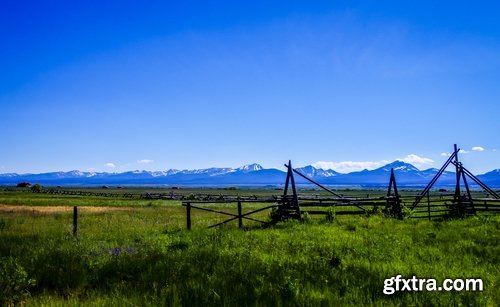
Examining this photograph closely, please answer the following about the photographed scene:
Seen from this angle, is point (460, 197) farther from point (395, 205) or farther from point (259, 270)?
point (259, 270)

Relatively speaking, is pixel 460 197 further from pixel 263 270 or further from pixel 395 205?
pixel 263 270

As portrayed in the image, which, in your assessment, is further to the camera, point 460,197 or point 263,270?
point 460,197

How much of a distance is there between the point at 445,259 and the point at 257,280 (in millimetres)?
5565

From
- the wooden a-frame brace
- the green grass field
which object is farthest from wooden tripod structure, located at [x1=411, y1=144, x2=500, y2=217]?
the green grass field

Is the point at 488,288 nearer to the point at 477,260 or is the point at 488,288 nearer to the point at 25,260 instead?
the point at 477,260

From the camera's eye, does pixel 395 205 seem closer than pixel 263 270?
No

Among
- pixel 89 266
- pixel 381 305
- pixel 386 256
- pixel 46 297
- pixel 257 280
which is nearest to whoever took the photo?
pixel 381 305

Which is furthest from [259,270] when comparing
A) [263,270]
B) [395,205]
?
[395,205]

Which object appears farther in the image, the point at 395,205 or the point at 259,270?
the point at 395,205

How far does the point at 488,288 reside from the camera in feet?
24.2

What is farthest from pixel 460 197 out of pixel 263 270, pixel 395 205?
pixel 263 270

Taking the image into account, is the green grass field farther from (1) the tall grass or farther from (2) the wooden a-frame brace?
(2) the wooden a-frame brace

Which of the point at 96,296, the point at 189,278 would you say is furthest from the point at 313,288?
the point at 96,296

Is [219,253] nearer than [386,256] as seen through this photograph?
No
